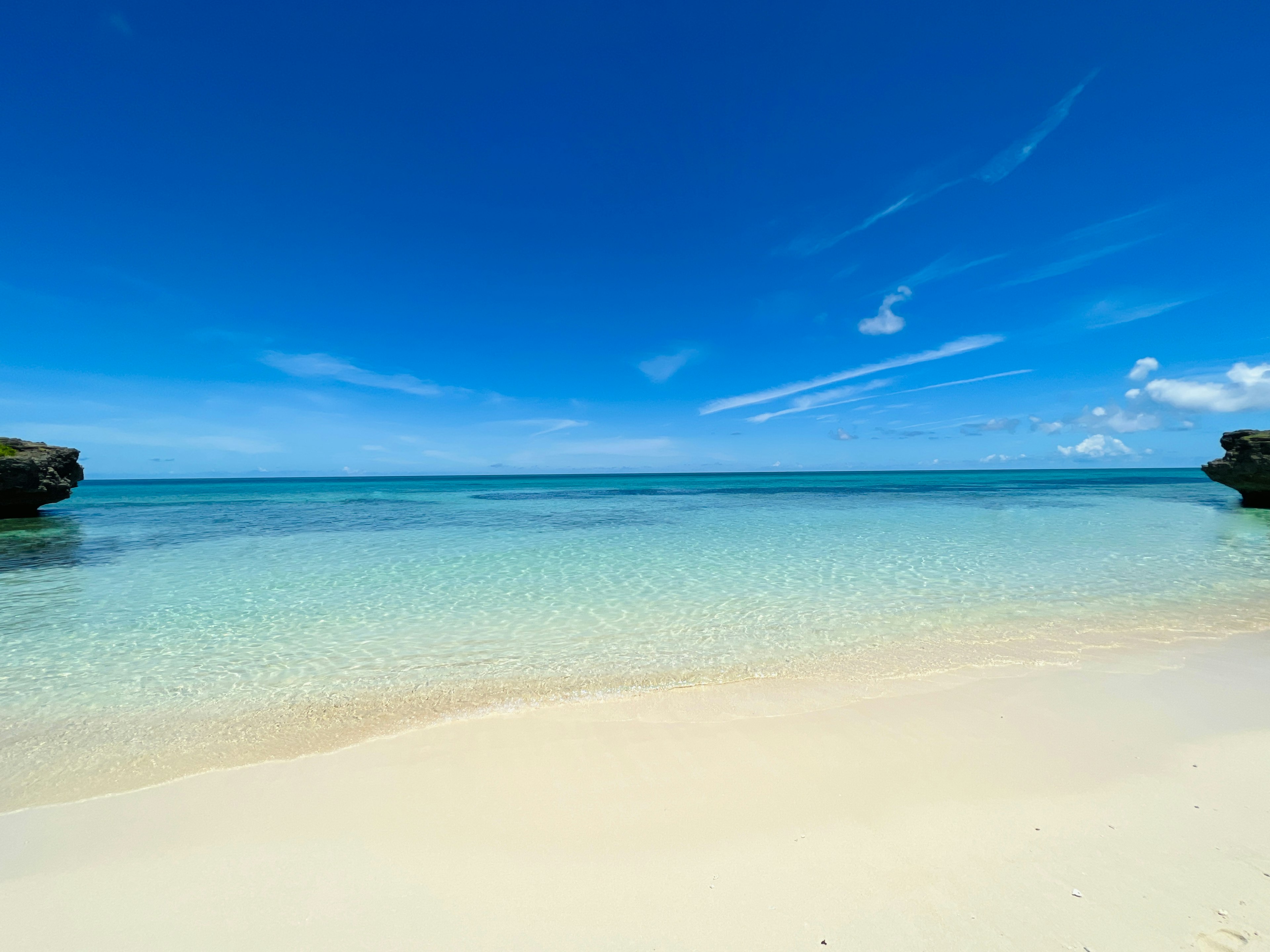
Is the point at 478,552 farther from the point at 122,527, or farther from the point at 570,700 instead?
the point at 122,527

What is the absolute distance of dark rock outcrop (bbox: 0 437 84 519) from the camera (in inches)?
977

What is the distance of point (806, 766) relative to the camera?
162 inches

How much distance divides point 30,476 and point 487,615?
31.1m

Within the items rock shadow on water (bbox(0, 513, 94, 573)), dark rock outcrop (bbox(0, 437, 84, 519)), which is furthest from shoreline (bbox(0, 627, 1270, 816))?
dark rock outcrop (bbox(0, 437, 84, 519))

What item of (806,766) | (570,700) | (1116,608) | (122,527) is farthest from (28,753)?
(122,527)

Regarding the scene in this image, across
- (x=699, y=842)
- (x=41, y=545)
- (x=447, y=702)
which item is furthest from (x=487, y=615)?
(x=41, y=545)

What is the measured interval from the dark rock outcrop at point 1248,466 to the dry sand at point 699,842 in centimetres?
3112

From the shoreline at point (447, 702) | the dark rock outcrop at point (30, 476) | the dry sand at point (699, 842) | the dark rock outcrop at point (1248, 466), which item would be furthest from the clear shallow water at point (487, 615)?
the dark rock outcrop at point (1248, 466)

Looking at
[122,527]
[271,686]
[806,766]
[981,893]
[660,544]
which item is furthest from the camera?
[122,527]

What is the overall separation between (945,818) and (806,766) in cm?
96

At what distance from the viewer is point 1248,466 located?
84.4 ft

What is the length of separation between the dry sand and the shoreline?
27 cm

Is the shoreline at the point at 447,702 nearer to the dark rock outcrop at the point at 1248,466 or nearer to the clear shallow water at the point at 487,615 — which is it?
the clear shallow water at the point at 487,615

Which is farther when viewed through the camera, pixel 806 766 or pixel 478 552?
pixel 478 552
